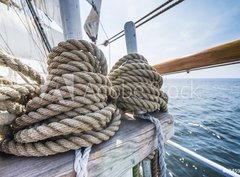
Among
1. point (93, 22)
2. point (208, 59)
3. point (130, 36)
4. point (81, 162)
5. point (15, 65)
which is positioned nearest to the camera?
point (81, 162)

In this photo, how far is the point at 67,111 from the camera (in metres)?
0.59

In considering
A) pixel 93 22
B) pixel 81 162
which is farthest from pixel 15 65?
pixel 93 22

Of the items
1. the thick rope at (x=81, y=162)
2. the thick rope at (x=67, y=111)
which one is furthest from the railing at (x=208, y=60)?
the thick rope at (x=81, y=162)

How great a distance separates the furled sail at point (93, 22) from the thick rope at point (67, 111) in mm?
1545

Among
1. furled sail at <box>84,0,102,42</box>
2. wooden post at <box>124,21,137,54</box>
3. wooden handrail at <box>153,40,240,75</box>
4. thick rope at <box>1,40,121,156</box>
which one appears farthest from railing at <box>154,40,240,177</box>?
furled sail at <box>84,0,102,42</box>

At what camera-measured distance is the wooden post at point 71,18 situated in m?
1.03

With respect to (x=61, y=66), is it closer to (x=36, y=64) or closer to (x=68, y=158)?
(x=68, y=158)

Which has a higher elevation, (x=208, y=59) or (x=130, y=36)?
(x=130, y=36)

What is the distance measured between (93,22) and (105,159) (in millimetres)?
2128

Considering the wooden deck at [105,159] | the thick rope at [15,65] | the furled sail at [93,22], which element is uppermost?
the furled sail at [93,22]

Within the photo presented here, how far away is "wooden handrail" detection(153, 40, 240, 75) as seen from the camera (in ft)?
2.91

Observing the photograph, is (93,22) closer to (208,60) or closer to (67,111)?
(208,60)

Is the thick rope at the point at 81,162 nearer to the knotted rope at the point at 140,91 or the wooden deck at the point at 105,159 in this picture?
the wooden deck at the point at 105,159

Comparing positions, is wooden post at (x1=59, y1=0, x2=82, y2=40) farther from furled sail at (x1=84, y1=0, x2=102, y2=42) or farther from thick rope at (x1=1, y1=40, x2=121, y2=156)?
furled sail at (x1=84, y1=0, x2=102, y2=42)
